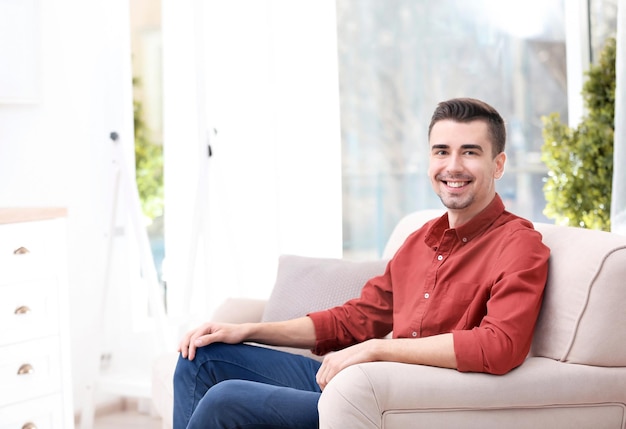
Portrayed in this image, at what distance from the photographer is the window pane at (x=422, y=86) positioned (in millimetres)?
3961

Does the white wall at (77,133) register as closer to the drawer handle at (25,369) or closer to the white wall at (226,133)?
the white wall at (226,133)

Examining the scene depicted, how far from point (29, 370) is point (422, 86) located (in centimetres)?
216

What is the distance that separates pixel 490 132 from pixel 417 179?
2050 millimetres

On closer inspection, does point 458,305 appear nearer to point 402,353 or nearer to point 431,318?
point 431,318

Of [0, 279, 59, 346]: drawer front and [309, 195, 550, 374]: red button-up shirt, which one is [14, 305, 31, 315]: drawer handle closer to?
[0, 279, 59, 346]: drawer front

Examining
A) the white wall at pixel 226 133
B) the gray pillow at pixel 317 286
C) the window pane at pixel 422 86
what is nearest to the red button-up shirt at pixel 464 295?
the gray pillow at pixel 317 286

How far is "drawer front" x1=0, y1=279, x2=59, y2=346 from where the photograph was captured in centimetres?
267

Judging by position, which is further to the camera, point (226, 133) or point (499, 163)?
point (226, 133)

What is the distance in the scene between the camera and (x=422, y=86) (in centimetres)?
404

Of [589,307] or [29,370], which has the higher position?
[589,307]

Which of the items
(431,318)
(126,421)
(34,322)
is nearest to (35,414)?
(34,322)

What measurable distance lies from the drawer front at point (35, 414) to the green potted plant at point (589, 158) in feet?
6.70

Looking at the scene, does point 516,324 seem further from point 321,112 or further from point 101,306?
point 321,112

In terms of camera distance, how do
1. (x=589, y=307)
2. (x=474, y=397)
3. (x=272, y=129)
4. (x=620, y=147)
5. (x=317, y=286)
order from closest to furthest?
(x=474, y=397) → (x=589, y=307) → (x=317, y=286) → (x=620, y=147) → (x=272, y=129)
